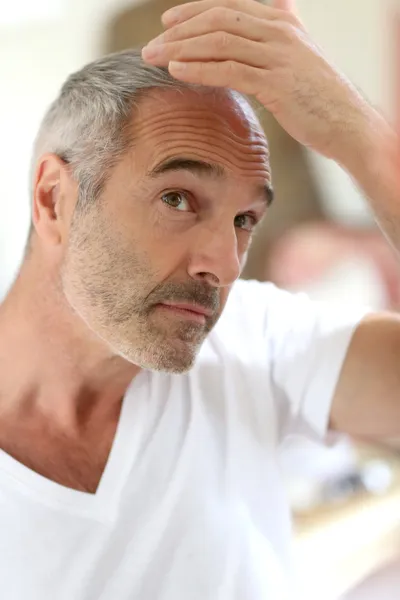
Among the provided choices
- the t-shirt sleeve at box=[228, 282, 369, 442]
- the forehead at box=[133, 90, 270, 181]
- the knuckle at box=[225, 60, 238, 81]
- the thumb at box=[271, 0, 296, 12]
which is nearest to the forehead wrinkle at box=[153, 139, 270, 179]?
the forehead at box=[133, 90, 270, 181]

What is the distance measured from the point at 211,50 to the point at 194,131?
12 centimetres

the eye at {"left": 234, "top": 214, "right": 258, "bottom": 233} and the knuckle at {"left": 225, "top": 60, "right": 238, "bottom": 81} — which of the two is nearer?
the knuckle at {"left": 225, "top": 60, "right": 238, "bottom": 81}

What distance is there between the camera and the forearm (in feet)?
2.95

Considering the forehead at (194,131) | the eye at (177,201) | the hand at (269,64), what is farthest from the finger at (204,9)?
the eye at (177,201)

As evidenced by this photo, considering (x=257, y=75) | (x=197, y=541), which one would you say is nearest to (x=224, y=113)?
(x=257, y=75)

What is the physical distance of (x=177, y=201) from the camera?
91 cm

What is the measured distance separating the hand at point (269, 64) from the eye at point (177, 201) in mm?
154

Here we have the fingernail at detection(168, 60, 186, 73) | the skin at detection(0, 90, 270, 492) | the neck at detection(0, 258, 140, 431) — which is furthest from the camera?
the neck at detection(0, 258, 140, 431)

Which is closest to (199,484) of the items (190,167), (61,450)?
(61,450)

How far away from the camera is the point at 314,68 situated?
34.1 inches

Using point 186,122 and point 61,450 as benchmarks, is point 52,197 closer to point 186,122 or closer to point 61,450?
point 186,122

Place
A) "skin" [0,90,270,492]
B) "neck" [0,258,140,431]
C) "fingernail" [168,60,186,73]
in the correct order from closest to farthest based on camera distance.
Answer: "fingernail" [168,60,186,73] → "skin" [0,90,270,492] → "neck" [0,258,140,431]

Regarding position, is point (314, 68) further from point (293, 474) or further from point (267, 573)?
point (293, 474)

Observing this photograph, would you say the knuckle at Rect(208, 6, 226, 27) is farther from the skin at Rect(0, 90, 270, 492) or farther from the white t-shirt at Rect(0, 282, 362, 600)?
the white t-shirt at Rect(0, 282, 362, 600)
